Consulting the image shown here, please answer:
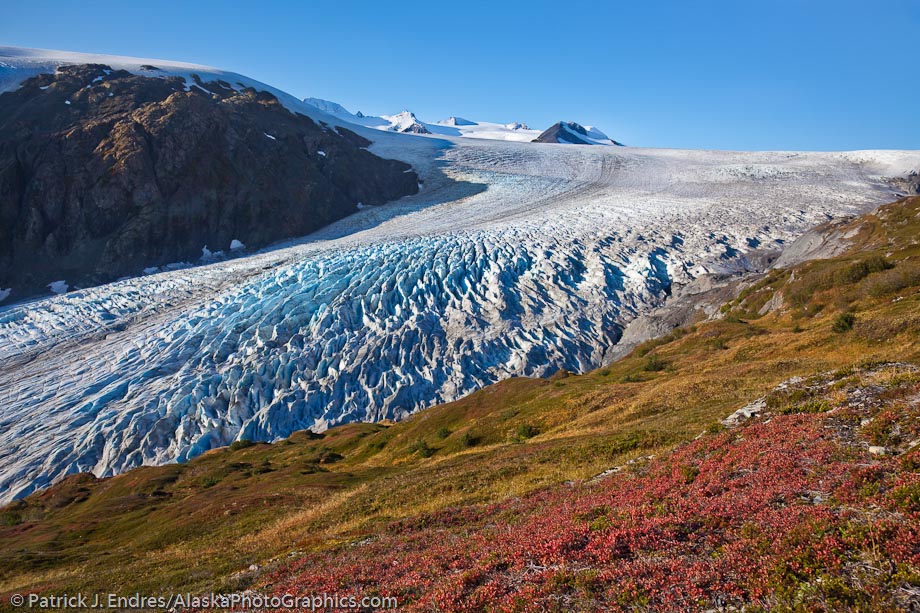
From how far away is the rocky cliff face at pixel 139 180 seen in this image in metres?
63.5

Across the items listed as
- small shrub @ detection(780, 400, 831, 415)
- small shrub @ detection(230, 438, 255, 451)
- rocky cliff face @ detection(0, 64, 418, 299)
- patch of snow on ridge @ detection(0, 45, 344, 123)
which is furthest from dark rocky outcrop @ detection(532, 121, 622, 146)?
small shrub @ detection(780, 400, 831, 415)

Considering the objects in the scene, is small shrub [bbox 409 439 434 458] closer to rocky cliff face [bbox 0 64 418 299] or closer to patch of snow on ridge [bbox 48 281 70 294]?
rocky cliff face [bbox 0 64 418 299]

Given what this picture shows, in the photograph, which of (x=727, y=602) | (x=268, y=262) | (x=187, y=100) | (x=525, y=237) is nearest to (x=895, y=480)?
(x=727, y=602)

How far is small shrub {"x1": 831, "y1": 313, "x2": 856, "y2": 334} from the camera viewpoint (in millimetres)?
23312

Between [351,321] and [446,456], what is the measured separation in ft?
75.9

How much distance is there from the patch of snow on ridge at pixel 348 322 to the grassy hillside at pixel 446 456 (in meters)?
4.69

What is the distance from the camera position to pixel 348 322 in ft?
149

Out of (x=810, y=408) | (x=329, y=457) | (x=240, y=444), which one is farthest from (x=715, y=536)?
(x=240, y=444)

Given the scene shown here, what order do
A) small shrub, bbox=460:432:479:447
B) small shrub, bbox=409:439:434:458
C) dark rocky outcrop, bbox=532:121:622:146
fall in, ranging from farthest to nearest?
dark rocky outcrop, bbox=532:121:622:146
small shrub, bbox=409:439:434:458
small shrub, bbox=460:432:479:447

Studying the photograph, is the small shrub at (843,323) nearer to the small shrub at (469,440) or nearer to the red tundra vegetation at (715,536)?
the red tundra vegetation at (715,536)

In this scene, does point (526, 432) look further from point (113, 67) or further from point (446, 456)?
point (113, 67)

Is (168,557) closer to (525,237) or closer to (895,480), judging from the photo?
(895,480)

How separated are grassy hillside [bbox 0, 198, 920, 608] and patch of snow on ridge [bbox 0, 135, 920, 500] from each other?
15.4 feet

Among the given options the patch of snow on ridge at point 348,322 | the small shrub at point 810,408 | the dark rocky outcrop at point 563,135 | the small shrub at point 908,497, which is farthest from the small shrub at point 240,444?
the dark rocky outcrop at point 563,135
